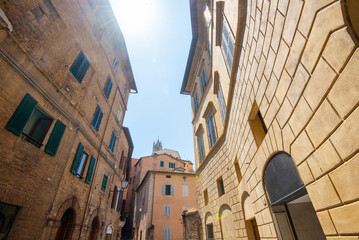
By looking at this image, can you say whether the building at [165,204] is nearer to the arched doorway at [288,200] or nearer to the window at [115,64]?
the window at [115,64]

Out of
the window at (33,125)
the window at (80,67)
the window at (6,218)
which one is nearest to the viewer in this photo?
the window at (6,218)

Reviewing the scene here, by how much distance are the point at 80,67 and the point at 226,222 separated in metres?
10.3

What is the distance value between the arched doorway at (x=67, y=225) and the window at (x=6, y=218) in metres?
3.11

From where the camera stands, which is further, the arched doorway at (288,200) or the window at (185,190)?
the window at (185,190)

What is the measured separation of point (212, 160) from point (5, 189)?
25.8 ft

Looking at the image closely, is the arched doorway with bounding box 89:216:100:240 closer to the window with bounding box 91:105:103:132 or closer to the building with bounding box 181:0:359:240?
the window with bounding box 91:105:103:132

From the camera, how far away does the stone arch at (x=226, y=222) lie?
6.59 m

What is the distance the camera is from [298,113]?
2203 mm

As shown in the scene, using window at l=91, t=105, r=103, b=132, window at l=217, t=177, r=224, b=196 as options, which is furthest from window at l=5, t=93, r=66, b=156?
window at l=217, t=177, r=224, b=196

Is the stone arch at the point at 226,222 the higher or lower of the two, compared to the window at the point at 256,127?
lower

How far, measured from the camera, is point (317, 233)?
4031 mm

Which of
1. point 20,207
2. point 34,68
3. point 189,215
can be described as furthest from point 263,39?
point 189,215

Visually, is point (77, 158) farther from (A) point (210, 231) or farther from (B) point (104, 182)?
(A) point (210, 231)

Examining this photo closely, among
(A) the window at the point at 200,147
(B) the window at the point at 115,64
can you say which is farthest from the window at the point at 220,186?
(B) the window at the point at 115,64
